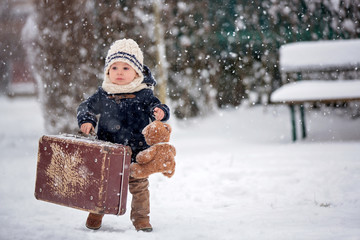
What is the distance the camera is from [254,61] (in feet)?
24.8

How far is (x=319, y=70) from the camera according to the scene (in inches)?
247

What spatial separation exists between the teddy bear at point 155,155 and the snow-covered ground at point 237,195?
A: 17.1 inches

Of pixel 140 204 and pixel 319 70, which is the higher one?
pixel 319 70

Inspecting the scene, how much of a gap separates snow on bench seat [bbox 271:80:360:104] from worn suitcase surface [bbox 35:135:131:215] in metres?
3.70

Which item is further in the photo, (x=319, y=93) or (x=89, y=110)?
(x=319, y=93)

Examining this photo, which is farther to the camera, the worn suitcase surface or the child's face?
the child's face

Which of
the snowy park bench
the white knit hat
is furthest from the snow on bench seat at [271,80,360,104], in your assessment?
the white knit hat

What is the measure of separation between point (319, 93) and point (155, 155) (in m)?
3.78

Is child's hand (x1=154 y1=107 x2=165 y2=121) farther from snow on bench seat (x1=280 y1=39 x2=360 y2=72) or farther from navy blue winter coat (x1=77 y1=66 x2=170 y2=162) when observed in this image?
snow on bench seat (x1=280 y1=39 x2=360 y2=72)

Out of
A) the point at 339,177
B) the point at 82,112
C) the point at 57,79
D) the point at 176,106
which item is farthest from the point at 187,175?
the point at 176,106

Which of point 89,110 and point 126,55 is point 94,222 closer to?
point 89,110

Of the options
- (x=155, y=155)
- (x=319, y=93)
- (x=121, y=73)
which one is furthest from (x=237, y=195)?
(x=319, y=93)

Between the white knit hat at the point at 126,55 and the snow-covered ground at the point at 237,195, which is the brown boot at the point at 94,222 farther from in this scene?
the white knit hat at the point at 126,55

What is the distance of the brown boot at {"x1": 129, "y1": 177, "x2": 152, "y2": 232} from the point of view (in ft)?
8.27
